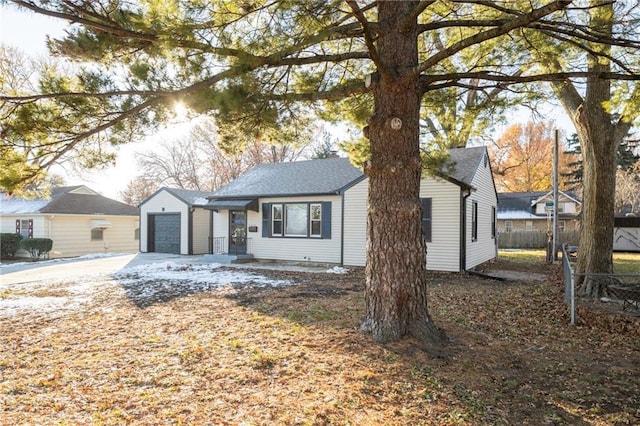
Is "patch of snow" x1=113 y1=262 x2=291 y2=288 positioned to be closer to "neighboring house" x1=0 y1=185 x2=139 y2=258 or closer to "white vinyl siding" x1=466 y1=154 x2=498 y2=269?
"white vinyl siding" x1=466 y1=154 x2=498 y2=269

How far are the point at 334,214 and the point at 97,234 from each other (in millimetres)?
14210

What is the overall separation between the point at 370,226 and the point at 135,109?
3412 mm

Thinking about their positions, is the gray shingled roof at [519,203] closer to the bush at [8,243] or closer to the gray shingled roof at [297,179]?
the gray shingled roof at [297,179]

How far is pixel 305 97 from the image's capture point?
215 inches

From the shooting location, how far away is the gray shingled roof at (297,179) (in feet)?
47.1

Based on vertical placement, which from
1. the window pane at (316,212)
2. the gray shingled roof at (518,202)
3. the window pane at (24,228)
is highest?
the gray shingled roof at (518,202)

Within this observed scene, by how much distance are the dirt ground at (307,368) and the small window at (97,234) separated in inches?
609

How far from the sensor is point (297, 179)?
51.6 ft

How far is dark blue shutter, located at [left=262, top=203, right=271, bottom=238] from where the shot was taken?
15.1 m

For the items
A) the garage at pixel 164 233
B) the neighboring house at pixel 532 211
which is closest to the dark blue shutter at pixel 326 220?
the garage at pixel 164 233

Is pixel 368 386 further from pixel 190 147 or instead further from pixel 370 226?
pixel 190 147

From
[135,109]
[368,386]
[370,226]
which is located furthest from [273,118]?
[368,386]

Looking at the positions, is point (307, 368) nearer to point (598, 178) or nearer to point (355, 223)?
→ point (598, 178)

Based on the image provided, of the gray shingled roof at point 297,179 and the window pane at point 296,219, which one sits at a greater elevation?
the gray shingled roof at point 297,179
